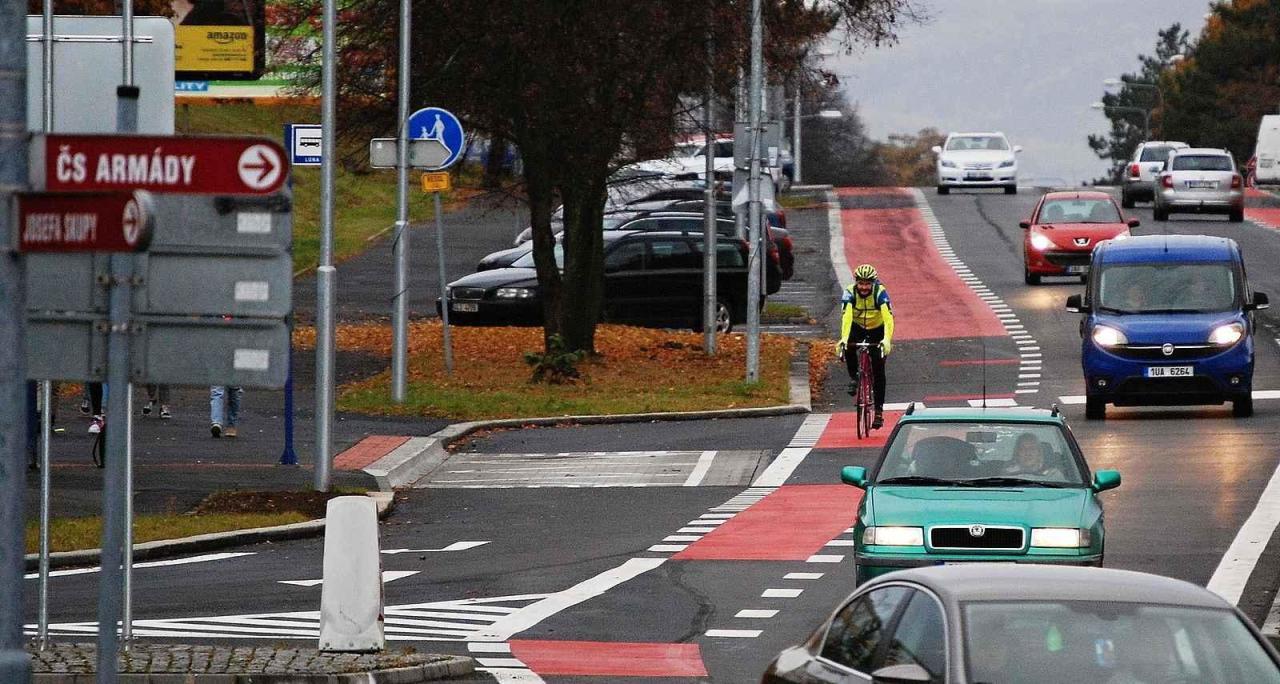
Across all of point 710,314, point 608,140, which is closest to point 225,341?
point 608,140

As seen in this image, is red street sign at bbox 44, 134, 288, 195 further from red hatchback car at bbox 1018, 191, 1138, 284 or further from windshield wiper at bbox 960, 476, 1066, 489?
red hatchback car at bbox 1018, 191, 1138, 284

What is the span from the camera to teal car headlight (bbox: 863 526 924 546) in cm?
1409

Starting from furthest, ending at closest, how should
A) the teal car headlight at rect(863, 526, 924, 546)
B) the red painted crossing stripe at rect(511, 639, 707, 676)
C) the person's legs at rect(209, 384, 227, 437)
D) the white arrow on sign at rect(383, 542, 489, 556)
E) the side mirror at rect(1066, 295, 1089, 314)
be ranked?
the side mirror at rect(1066, 295, 1089, 314)
the person's legs at rect(209, 384, 227, 437)
the white arrow on sign at rect(383, 542, 489, 556)
the teal car headlight at rect(863, 526, 924, 546)
the red painted crossing stripe at rect(511, 639, 707, 676)

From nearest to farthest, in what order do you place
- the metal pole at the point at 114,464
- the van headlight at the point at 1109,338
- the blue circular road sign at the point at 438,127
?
the metal pole at the point at 114,464, the van headlight at the point at 1109,338, the blue circular road sign at the point at 438,127

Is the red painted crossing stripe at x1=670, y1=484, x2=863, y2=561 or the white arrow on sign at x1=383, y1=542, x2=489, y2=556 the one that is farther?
the white arrow on sign at x1=383, y1=542, x2=489, y2=556

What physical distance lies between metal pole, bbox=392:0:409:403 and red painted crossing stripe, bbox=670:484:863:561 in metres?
8.58

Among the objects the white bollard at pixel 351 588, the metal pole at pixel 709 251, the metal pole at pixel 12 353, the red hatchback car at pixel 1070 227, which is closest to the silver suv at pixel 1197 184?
the red hatchback car at pixel 1070 227

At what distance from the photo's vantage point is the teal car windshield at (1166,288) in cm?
2758

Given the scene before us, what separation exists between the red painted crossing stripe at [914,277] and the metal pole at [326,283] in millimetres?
17681

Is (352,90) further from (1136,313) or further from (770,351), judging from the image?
(1136,313)

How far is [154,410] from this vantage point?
94.1 ft

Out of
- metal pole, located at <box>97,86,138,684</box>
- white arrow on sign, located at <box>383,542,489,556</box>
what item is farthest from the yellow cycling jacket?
metal pole, located at <box>97,86,138,684</box>

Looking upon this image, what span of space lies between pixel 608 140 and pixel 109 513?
26.1 meters

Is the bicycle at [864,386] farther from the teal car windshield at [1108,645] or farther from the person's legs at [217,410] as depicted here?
the teal car windshield at [1108,645]
